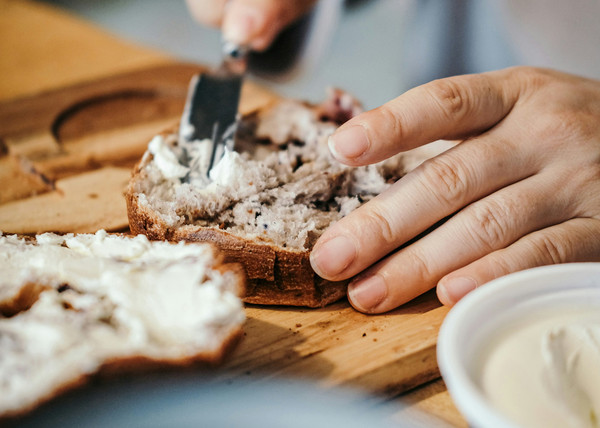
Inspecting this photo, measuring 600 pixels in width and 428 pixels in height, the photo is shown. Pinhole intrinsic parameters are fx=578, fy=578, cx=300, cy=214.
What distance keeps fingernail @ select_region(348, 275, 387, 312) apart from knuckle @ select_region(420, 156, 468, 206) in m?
0.30

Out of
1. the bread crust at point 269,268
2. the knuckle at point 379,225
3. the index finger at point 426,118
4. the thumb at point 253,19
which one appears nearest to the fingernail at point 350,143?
the index finger at point 426,118

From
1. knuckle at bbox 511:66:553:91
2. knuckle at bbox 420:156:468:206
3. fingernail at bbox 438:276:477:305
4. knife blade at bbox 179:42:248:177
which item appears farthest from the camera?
knife blade at bbox 179:42:248:177

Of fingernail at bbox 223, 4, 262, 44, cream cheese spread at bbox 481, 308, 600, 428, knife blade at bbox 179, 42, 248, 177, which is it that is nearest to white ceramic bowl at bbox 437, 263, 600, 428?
cream cheese spread at bbox 481, 308, 600, 428

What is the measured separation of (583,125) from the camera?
180 cm

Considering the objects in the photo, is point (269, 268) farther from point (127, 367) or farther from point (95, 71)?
point (95, 71)

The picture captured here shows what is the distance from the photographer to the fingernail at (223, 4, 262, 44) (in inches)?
110

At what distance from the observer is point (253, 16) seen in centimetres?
287

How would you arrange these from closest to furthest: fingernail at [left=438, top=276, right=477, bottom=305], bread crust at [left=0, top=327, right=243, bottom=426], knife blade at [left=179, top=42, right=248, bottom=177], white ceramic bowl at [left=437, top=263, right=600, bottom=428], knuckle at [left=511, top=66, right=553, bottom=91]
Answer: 1. white ceramic bowl at [left=437, top=263, right=600, bottom=428]
2. bread crust at [left=0, top=327, right=243, bottom=426]
3. fingernail at [left=438, top=276, right=477, bottom=305]
4. knuckle at [left=511, top=66, right=553, bottom=91]
5. knife blade at [left=179, top=42, right=248, bottom=177]

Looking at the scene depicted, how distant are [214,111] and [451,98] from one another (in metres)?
0.97

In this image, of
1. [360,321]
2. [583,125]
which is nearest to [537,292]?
[360,321]

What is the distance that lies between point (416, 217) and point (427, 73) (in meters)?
2.08

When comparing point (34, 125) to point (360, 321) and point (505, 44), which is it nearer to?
point (360, 321)

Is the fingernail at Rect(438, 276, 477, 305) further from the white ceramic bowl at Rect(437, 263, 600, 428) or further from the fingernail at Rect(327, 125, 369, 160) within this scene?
the fingernail at Rect(327, 125, 369, 160)

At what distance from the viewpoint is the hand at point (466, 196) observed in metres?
1.59
